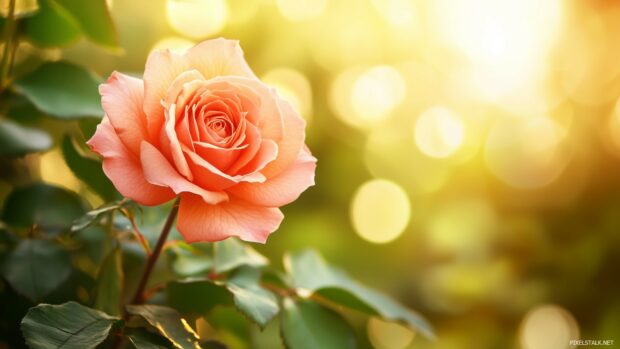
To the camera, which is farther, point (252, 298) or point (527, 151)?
point (527, 151)

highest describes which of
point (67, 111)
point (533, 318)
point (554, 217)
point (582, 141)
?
point (67, 111)

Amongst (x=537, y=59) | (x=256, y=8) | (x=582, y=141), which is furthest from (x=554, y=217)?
(x=256, y=8)

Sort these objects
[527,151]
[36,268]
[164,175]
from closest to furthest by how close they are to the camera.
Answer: [164,175]
[36,268]
[527,151]

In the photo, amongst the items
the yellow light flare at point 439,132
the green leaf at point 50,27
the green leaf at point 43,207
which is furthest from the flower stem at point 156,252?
the yellow light flare at point 439,132

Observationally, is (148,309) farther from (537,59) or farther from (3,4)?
(537,59)

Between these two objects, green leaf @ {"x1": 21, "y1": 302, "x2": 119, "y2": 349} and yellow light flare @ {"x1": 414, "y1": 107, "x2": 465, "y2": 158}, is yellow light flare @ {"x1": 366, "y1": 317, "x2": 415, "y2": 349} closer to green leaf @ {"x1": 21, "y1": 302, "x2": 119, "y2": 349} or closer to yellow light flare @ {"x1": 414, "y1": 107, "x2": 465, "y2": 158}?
yellow light flare @ {"x1": 414, "y1": 107, "x2": 465, "y2": 158}

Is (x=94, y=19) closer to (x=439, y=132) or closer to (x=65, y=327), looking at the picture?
(x=65, y=327)

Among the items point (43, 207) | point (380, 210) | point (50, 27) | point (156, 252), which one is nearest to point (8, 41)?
point (50, 27)
